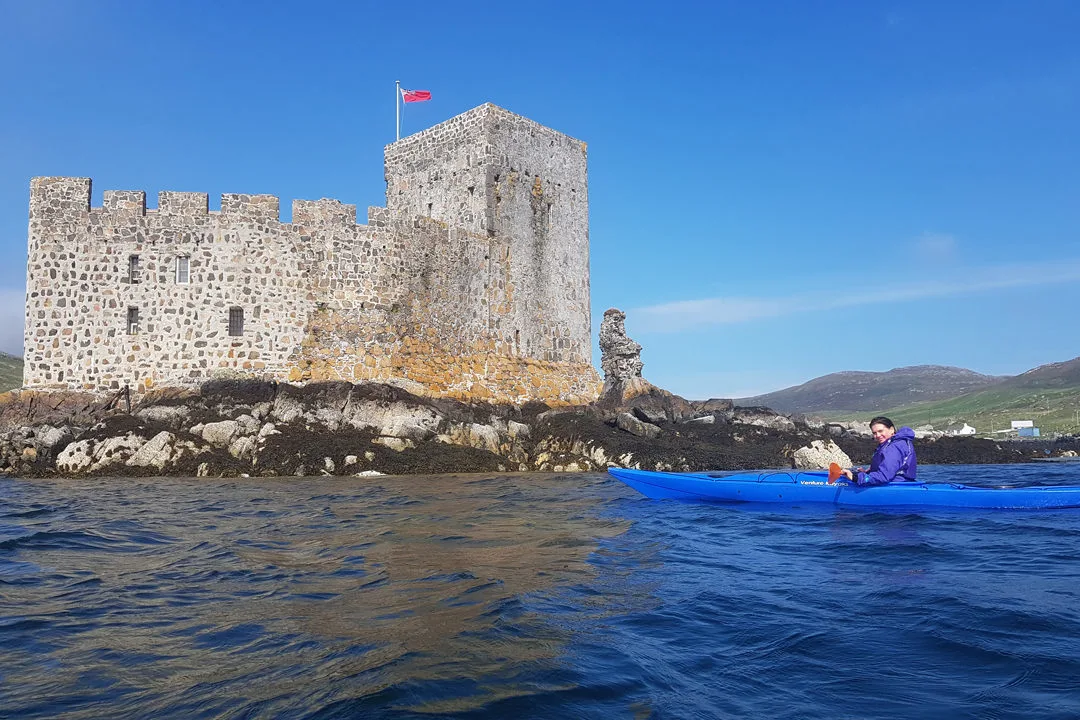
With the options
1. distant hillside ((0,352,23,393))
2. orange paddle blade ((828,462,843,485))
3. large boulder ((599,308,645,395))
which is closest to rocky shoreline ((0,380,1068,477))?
large boulder ((599,308,645,395))

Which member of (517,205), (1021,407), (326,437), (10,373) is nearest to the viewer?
(326,437)

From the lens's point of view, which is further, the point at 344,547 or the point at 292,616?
the point at 344,547

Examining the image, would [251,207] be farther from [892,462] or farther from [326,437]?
[892,462]

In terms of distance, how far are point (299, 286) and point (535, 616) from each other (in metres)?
14.5

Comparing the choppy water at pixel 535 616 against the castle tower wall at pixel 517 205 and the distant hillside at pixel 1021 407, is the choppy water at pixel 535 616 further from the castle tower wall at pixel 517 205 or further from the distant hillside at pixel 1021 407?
the distant hillside at pixel 1021 407

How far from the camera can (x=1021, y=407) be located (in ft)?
234

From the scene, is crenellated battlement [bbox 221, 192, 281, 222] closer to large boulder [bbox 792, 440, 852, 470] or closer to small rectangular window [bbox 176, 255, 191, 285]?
small rectangular window [bbox 176, 255, 191, 285]

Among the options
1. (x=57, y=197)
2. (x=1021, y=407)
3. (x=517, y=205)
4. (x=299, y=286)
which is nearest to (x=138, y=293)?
(x=57, y=197)

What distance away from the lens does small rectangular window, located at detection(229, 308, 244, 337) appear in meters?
17.4

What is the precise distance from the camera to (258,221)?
1750cm

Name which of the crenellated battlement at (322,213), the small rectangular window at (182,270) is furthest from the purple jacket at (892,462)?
the small rectangular window at (182,270)

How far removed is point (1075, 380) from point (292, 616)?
11015 centimetres

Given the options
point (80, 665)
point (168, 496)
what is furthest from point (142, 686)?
point (168, 496)

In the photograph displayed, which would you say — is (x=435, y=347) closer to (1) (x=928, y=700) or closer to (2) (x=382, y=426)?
(2) (x=382, y=426)
